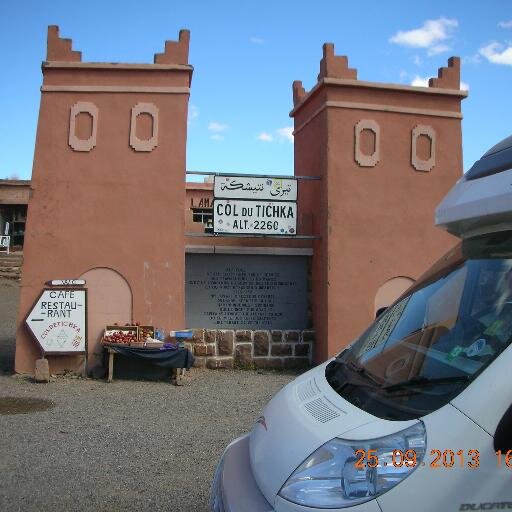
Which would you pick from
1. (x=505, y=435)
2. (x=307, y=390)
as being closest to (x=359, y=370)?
(x=307, y=390)

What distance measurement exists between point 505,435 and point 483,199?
1052 millimetres

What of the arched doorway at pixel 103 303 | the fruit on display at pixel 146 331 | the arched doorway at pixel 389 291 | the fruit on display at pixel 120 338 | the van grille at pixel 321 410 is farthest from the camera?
the arched doorway at pixel 389 291

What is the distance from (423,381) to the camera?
91.9 inches

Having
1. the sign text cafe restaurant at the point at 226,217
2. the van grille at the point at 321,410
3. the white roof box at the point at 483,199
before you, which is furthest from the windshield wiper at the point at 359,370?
the sign text cafe restaurant at the point at 226,217

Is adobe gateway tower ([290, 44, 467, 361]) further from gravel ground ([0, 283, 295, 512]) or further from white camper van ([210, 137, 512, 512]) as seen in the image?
white camper van ([210, 137, 512, 512])

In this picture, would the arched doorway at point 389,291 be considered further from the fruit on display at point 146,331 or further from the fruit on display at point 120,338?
the fruit on display at point 120,338

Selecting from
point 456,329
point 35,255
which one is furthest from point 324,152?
point 456,329

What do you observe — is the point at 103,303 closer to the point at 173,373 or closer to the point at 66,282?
the point at 66,282

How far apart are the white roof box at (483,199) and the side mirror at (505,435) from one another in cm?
87

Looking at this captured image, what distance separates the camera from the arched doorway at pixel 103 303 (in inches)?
361

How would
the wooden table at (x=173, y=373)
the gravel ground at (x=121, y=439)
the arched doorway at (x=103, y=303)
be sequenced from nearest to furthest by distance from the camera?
the gravel ground at (x=121, y=439) → the wooden table at (x=173, y=373) → the arched doorway at (x=103, y=303)

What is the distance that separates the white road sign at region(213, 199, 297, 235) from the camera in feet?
31.7

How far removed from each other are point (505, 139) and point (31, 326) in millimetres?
7799

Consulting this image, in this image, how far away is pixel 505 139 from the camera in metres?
2.89
